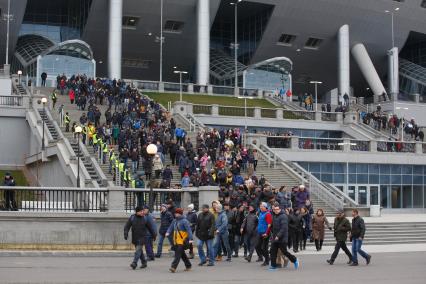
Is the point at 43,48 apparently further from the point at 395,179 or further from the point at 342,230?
the point at 342,230

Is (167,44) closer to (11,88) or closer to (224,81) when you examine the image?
(224,81)

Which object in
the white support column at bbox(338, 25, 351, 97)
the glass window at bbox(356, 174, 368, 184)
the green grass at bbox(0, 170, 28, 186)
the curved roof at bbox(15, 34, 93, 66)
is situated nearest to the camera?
the green grass at bbox(0, 170, 28, 186)

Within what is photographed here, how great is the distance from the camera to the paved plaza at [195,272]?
1784 centimetres

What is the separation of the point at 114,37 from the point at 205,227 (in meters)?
51.1

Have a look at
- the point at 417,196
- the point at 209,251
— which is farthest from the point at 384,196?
the point at 209,251

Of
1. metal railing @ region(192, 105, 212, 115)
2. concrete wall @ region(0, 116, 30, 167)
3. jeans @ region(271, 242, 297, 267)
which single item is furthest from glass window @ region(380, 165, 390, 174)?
jeans @ region(271, 242, 297, 267)

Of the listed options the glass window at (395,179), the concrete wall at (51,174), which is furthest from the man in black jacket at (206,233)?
the glass window at (395,179)

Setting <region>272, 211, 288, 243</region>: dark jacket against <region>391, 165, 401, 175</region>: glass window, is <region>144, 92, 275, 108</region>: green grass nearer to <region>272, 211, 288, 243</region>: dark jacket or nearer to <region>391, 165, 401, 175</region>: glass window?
<region>391, 165, 401, 175</region>: glass window

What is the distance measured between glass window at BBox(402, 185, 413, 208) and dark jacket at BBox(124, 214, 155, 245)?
34.0m

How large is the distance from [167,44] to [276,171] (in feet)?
139

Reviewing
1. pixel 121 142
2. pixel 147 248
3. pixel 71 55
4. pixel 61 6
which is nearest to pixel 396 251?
pixel 147 248

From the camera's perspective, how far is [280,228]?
65.5 feet

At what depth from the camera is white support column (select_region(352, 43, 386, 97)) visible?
84200mm

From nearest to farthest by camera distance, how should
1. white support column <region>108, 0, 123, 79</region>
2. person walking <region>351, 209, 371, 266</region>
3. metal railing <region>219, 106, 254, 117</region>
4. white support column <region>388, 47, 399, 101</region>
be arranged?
person walking <region>351, 209, 371, 266</region> → metal railing <region>219, 106, 254, 117</region> → white support column <region>108, 0, 123, 79</region> → white support column <region>388, 47, 399, 101</region>
